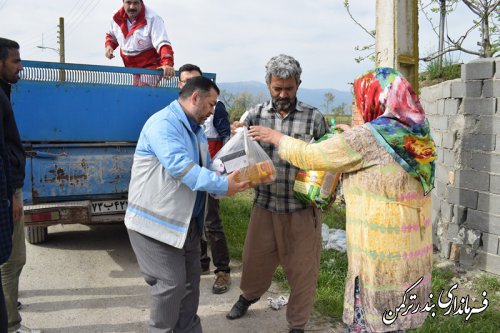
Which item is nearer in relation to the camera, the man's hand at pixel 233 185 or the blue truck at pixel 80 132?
the man's hand at pixel 233 185

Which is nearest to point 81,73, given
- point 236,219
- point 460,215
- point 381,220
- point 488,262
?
A: point 236,219

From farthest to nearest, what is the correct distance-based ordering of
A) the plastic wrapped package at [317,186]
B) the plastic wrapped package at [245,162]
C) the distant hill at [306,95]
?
1. the distant hill at [306,95]
2. the plastic wrapped package at [317,186]
3. the plastic wrapped package at [245,162]

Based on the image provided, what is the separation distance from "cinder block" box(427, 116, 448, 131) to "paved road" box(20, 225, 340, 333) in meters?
2.71

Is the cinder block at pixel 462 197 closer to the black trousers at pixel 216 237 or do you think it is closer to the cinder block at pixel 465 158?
the cinder block at pixel 465 158

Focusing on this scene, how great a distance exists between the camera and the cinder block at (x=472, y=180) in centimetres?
438

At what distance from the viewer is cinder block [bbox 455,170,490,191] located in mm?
4383

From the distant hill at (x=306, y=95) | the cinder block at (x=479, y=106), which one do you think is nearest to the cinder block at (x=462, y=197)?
the cinder block at (x=479, y=106)

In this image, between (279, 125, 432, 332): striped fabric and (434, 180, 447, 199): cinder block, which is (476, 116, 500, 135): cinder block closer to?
(434, 180, 447, 199): cinder block

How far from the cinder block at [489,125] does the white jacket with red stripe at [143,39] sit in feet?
10.7

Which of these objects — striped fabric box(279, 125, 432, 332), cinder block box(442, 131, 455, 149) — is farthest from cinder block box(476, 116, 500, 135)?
striped fabric box(279, 125, 432, 332)

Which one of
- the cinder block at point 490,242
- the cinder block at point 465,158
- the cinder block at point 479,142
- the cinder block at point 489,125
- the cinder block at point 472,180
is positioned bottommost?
the cinder block at point 490,242

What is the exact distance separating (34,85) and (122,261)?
2070 millimetres

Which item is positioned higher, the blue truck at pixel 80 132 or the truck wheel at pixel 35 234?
the blue truck at pixel 80 132

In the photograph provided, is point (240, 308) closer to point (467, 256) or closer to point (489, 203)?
point (467, 256)
